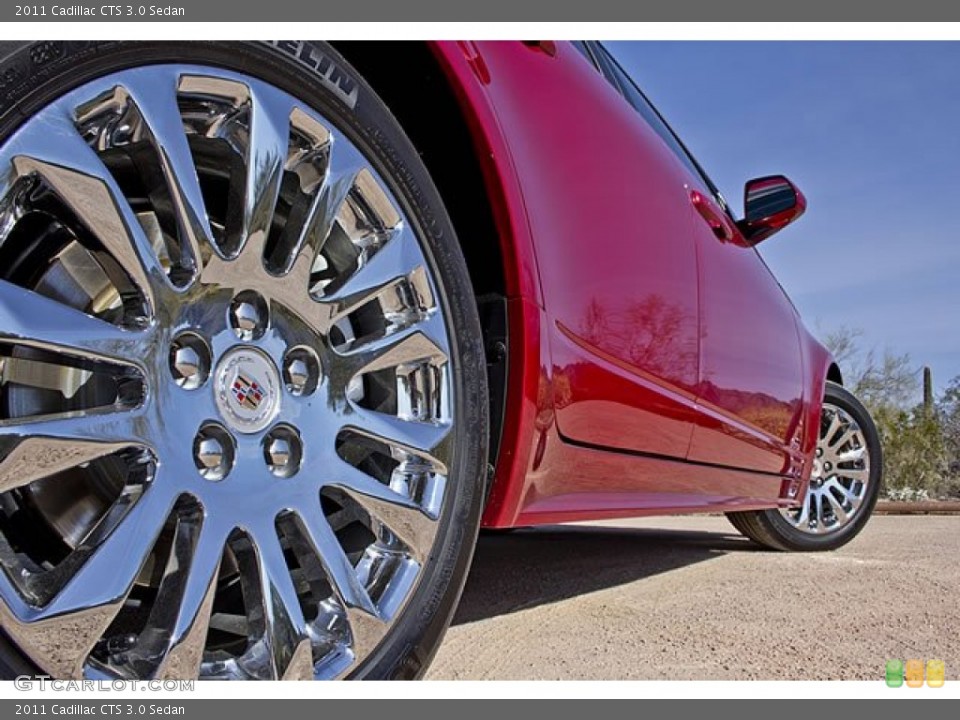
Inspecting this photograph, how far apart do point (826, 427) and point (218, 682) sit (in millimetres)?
3494

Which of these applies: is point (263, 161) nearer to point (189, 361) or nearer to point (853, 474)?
point (189, 361)

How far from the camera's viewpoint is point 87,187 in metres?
1.10

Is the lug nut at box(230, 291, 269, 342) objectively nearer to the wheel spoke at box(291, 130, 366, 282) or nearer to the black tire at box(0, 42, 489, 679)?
the wheel spoke at box(291, 130, 366, 282)

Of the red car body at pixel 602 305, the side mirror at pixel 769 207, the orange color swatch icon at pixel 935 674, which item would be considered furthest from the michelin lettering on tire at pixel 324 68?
the side mirror at pixel 769 207

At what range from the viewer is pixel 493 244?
5.63 feet

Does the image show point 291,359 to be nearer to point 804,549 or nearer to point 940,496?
point 804,549

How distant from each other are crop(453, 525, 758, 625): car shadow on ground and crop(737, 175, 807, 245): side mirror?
1.21 m

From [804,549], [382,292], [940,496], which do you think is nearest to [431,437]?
[382,292]

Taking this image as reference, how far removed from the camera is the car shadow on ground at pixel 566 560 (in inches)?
101

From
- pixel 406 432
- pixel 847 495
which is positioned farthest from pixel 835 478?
pixel 406 432

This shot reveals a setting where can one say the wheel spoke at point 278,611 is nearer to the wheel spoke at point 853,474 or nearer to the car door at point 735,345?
the car door at point 735,345

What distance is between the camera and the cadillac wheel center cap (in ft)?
3.93

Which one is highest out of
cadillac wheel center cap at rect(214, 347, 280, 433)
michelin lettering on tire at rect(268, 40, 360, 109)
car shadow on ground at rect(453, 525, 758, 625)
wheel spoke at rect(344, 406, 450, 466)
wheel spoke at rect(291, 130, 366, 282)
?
michelin lettering on tire at rect(268, 40, 360, 109)

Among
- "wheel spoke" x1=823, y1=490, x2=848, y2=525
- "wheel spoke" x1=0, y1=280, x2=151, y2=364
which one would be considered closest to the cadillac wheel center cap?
"wheel spoke" x1=0, y1=280, x2=151, y2=364
